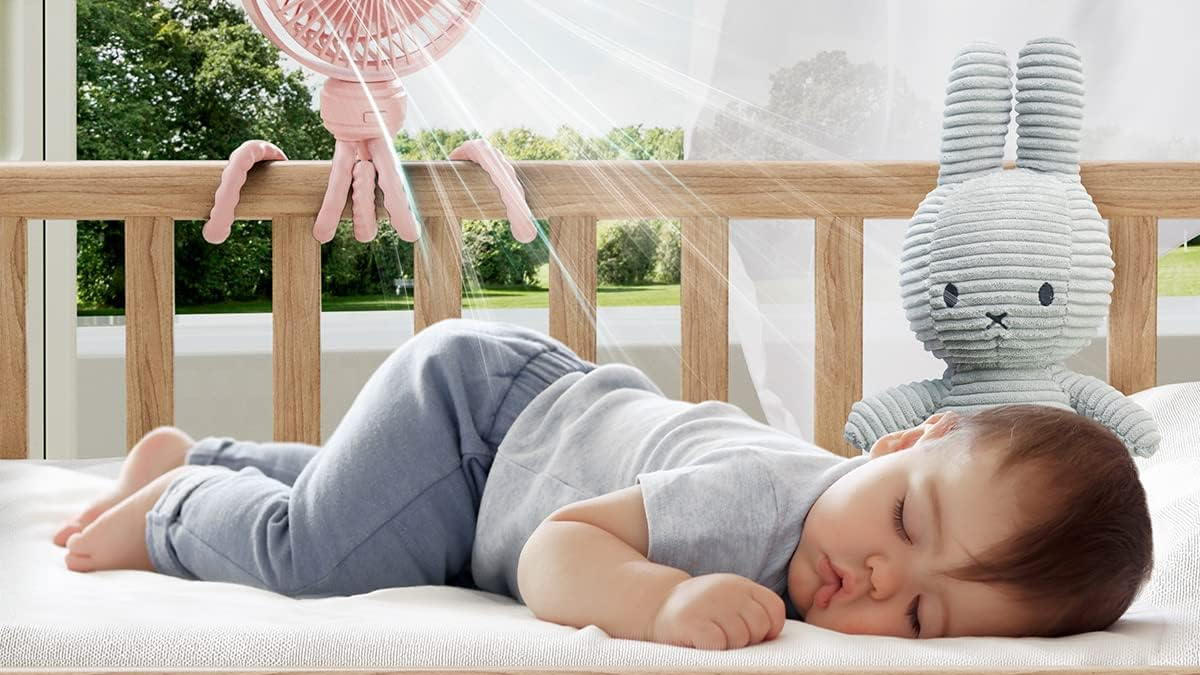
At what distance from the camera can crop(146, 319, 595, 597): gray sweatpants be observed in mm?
996

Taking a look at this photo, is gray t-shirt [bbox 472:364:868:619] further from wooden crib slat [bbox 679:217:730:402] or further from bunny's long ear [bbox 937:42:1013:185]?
bunny's long ear [bbox 937:42:1013:185]

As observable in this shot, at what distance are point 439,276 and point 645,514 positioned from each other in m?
0.61

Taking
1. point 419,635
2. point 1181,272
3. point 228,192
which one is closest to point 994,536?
point 419,635

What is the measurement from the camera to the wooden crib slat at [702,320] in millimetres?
1361

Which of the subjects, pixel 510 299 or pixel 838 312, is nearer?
pixel 838 312

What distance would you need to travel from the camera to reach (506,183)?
1.34 meters

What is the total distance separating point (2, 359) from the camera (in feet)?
4.50

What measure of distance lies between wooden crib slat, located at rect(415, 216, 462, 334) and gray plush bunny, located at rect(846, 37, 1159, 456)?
429 millimetres

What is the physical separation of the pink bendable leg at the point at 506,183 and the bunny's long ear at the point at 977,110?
426mm

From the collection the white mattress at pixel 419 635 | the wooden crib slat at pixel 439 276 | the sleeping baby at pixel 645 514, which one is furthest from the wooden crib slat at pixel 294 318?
the white mattress at pixel 419 635

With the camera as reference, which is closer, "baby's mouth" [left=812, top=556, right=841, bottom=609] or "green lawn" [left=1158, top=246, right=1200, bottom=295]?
"baby's mouth" [left=812, top=556, right=841, bottom=609]

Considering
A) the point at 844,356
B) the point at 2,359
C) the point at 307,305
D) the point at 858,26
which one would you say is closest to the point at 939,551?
the point at 844,356

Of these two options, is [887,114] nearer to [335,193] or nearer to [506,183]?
[506,183]

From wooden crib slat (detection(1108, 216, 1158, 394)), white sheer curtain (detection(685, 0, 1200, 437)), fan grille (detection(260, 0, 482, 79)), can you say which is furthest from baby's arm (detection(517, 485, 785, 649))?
white sheer curtain (detection(685, 0, 1200, 437))
